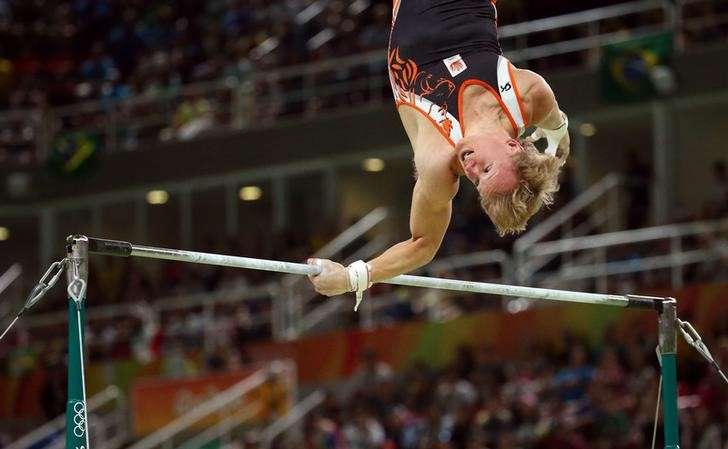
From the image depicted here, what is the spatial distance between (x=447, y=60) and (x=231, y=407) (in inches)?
435

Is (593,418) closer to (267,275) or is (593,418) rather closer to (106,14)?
(267,275)

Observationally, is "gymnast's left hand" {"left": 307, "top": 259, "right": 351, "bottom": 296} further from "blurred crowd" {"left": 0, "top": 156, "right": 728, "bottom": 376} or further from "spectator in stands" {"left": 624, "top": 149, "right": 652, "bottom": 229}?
"spectator in stands" {"left": 624, "top": 149, "right": 652, "bottom": 229}

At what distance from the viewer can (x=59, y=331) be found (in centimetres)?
2133

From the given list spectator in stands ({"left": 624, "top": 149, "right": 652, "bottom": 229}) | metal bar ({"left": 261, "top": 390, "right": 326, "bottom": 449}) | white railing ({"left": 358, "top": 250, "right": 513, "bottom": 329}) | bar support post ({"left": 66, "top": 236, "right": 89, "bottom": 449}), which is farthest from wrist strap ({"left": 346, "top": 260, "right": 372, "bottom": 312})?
spectator in stands ({"left": 624, "top": 149, "right": 652, "bottom": 229})

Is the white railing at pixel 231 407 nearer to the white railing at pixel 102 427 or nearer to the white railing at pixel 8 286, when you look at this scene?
the white railing at pixel 102 427

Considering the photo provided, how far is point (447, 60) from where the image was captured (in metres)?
7.02

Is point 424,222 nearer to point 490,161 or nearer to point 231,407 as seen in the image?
point 490,161

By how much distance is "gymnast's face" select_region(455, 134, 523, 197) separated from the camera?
6371 mm

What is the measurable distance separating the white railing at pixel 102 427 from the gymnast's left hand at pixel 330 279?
11.6 metres

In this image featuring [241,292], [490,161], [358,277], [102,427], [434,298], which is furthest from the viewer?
[241,292]

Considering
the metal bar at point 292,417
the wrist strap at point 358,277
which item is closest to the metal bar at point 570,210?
the metal bar at point 292,417

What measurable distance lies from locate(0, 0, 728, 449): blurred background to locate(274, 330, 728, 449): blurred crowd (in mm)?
30

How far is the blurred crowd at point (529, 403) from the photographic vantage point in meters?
12.7

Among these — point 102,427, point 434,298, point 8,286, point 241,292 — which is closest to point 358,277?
point 434,298
